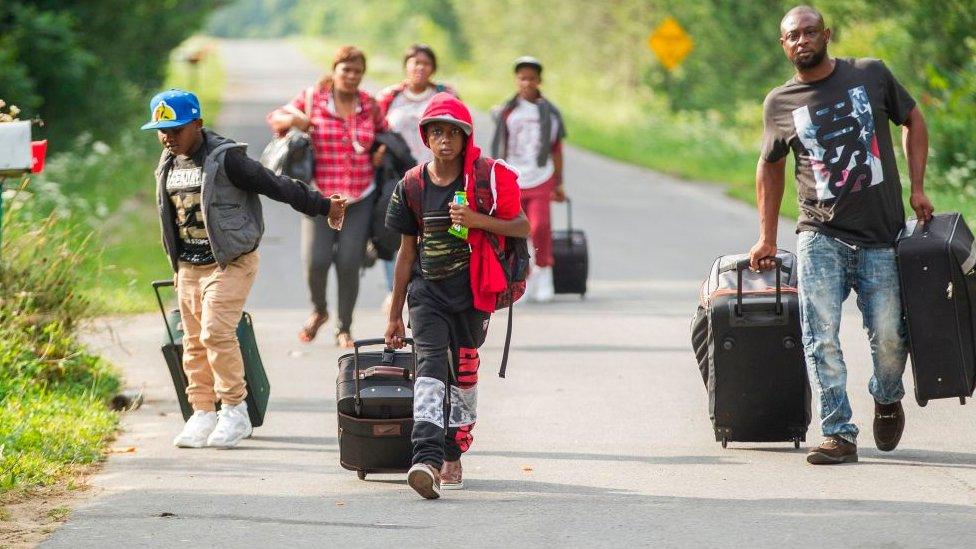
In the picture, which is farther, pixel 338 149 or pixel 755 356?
pixel 338 149

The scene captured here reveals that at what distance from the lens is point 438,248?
7.03 metres

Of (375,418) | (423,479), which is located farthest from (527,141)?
(423,479)

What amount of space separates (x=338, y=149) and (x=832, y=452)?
184 inches

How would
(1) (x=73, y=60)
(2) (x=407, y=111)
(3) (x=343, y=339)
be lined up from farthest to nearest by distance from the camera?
(1) (x=73, y=60) < (2) (x=407, y=111) < (3) (x=343, y=339)

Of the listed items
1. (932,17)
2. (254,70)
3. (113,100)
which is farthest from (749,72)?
(254,70)

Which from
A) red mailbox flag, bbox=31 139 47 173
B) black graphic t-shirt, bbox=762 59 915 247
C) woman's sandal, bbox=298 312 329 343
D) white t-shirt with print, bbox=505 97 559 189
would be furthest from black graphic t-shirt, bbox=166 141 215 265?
white t-shirt with print, bbox=505 97 559 189

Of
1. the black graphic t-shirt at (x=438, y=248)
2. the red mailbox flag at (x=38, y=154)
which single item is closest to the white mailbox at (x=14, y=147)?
the red mailbox flag at (x=38, y=154)

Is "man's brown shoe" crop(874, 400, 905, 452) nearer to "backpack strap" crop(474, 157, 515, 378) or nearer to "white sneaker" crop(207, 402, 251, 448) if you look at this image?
"backpack strap" crop(474, 157, 515, 378)

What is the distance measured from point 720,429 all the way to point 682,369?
8.79 feet

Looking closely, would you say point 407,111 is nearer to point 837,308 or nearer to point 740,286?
point 740,286

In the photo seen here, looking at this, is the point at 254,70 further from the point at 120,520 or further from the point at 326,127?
the point at 120,520

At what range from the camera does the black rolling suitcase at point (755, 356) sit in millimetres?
7566

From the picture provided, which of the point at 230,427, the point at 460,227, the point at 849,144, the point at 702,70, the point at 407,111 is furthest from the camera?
the point at 702,70

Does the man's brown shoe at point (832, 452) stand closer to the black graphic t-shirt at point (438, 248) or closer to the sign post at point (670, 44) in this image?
the black graphic t-shirt at point (438, 248)
